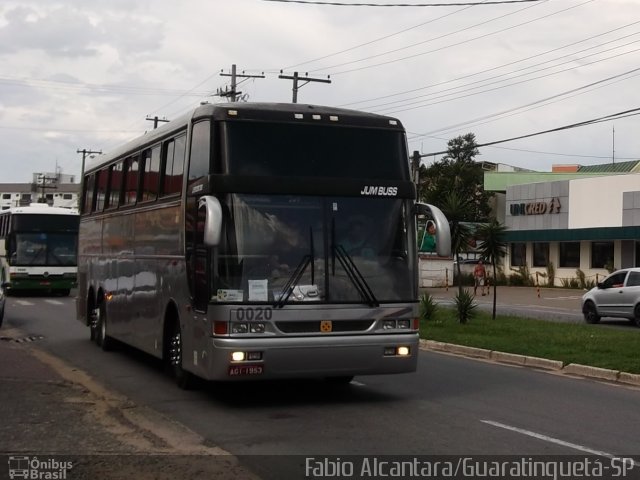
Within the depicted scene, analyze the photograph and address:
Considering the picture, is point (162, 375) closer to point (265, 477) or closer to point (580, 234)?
point (265, 477)

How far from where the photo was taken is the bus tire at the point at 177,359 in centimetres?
1083

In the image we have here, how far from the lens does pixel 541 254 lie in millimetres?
50562

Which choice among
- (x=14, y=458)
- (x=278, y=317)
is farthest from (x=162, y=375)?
(x=14, y=458)

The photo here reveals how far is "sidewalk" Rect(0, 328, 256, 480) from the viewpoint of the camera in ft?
22.6

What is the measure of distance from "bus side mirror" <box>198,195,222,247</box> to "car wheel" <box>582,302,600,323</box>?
1892cm

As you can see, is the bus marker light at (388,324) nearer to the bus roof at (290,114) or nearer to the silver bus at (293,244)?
the silver bus at (293,244)

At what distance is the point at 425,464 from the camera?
23.5ft

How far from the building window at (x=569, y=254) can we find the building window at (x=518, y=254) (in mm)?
3151

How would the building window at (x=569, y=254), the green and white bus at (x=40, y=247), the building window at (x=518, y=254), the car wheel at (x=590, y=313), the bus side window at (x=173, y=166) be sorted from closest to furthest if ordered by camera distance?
the bus side window at (x=173, y=166)
the car wheel at (x=590, y=313)
the green and white bus at (x=40, y=247)
the building window at (x=569, y=254)
the building window at (x=518, y=254)

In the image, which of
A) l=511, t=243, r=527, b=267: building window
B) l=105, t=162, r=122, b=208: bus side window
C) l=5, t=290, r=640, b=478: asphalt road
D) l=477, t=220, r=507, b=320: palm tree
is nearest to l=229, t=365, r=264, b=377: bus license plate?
l=5, t=290, r=640, b=478: asphalt road

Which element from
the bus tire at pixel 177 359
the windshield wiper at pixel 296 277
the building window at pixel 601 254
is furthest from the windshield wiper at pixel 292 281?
the building window at pixel 601 254

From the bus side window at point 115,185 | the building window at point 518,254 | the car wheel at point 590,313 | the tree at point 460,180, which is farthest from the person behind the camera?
the tree at point 460,180

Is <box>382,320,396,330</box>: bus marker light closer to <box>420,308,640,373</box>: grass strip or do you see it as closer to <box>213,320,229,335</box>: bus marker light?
<box>213,320,229,335</box>: bus marker light

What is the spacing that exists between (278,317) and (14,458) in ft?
10.6
